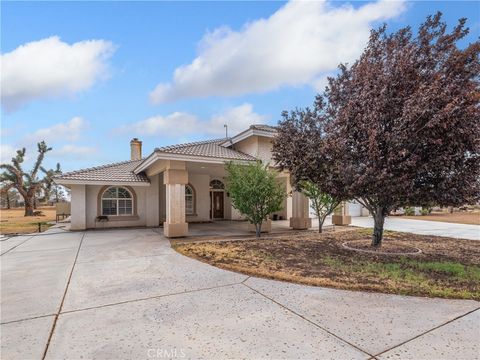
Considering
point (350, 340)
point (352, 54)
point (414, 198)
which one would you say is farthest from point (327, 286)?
point (352, 54)

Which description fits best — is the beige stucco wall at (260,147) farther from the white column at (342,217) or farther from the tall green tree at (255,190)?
the white column at (342,217)

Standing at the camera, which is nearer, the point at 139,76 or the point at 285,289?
the point at 285,289

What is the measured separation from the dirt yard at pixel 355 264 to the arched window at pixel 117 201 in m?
7.92

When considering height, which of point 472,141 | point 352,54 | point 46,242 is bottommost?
point 46,242

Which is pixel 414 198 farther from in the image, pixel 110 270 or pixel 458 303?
pixel 110 270

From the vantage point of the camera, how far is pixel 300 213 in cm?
1482

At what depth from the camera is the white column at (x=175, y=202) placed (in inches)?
456

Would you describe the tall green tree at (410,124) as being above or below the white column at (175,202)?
above

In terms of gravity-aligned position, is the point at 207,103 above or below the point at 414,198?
above

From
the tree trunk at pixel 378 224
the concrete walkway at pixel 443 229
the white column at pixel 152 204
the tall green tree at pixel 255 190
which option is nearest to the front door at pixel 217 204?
the white column at pixel 152 204

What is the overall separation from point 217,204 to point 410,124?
15.4 meters

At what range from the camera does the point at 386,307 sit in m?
4.25

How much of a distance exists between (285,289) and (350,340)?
1880 mm

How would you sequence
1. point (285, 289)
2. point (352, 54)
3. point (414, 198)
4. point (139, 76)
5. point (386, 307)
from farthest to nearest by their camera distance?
point (139, 76) → point (352, 54) → point (414, 198) → point (285, 289) → point (386, 307)
